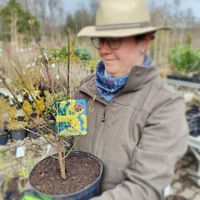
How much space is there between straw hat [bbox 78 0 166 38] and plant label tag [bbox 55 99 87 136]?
0.25m

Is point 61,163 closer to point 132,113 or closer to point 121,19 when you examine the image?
point 132,113

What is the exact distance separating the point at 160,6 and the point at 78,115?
633 cm

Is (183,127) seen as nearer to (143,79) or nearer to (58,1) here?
(143,79)

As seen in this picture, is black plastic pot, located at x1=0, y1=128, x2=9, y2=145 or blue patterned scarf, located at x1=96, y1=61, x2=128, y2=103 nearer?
blue patterned scarf, located at x1=96, y1=61, x2=128, y2=103

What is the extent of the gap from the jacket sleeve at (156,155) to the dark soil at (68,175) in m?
0.10

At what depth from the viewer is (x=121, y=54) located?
98 cm

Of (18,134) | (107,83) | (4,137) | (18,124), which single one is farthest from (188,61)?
(107,83)

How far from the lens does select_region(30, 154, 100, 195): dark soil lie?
0.93 metres

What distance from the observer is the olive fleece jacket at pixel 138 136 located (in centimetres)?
89

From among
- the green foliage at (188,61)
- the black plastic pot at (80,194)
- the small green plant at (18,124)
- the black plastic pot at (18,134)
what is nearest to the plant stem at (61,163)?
the black plastic pot at (80,194)

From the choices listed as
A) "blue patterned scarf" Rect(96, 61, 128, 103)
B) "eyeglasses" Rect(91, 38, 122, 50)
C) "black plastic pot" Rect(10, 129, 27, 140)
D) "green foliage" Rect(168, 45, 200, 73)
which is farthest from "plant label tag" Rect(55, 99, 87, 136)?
"green foliage" Rect(168, 45, 200, 73)

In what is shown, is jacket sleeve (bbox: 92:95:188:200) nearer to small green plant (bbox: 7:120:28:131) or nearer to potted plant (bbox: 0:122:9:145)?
small green plant (bbox: 7:120:28:131)

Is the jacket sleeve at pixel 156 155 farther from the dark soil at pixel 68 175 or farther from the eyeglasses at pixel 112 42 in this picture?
the eyeglasses at pixel 112 42

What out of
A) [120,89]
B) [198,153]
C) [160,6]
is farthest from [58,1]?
[120,89]
